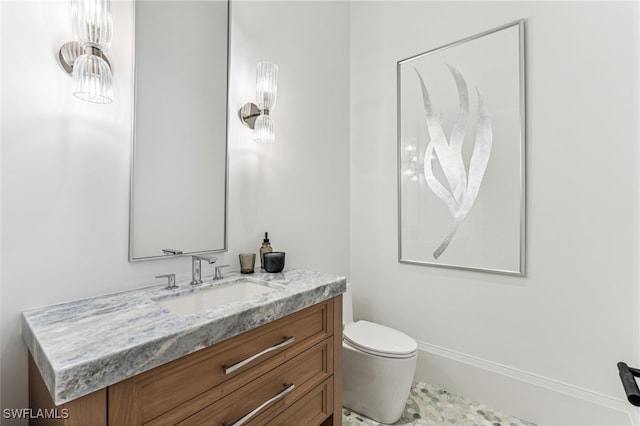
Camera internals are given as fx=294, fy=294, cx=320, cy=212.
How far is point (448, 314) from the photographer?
6.63ft

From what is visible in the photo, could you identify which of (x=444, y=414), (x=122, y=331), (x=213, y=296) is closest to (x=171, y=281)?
(x=213, y=296)

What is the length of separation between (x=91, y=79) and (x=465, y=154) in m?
1.95

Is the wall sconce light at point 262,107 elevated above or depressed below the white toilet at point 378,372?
above

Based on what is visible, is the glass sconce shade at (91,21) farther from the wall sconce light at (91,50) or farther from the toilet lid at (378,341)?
the toilet lid at (378,341)

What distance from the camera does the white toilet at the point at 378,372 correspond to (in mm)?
1613

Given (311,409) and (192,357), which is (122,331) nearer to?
(192,357)

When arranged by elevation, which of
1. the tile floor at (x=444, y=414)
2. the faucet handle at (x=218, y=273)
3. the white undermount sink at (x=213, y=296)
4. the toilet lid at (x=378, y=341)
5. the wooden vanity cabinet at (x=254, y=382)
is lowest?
the tile floor at (x=444, y=414)

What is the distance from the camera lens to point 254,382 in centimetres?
102

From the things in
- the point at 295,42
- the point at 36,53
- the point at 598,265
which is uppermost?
the point at 295,42

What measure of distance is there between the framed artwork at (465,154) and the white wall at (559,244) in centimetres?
7

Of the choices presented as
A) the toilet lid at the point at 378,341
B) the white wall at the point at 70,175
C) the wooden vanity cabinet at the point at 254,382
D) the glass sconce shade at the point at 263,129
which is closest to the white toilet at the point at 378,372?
the toilet lid at the point at 378,341

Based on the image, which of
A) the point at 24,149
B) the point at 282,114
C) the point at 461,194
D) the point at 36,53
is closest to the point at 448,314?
the point at 461,194

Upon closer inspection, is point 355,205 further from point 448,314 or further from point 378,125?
point 448,314

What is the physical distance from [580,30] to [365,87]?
4.37ft
